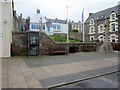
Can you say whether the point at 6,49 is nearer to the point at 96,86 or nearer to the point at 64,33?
the point at 96,86

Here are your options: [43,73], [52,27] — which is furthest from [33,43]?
[52,27]

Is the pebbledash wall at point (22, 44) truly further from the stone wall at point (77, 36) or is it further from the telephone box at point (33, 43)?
the stone wall at point (77, 36)

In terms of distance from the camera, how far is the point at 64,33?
4562 cm

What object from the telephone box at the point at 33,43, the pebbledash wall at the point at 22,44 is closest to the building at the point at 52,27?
the pebbledash wall at the point at 22,44

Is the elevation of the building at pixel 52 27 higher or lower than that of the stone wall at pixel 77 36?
higher

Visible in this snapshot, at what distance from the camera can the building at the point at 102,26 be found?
2762 cm

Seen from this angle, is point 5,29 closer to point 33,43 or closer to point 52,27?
point 33,43

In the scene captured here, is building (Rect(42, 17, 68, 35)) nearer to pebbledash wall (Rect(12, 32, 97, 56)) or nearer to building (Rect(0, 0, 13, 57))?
pebbledash wall (Rect(12, 32, 97, 56))

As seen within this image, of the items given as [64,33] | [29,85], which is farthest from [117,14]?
[29,85]

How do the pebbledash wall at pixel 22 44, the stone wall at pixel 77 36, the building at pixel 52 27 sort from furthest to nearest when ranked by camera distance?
1. the building at pixel 52 27
2. the stone wall at pixel 77 36
3. the pebbledash wall at pixel 22 44

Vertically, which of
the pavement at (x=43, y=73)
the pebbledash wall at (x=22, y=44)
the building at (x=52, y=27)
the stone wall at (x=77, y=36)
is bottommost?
the pavement at (x=43, y=73)

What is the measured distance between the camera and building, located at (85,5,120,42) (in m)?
27.6

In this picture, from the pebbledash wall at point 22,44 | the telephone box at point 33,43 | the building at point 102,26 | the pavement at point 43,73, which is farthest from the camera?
the building at point 102,26

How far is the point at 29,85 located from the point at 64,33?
42.7 meters
